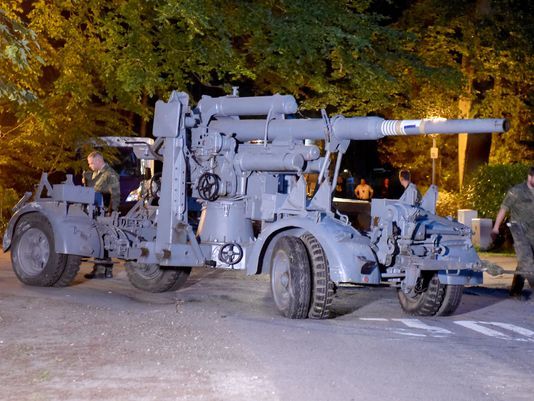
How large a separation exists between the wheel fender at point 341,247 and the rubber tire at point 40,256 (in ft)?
10.7

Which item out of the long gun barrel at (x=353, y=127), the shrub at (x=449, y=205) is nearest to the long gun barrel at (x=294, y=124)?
the long gun barrel at (x=353, y=127)

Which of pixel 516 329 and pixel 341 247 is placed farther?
pixel 516 329

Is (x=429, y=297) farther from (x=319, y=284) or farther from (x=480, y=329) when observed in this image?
(x=319, y=284)

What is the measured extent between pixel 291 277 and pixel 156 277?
3.41 metres

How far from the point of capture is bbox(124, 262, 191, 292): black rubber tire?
14.0 metres

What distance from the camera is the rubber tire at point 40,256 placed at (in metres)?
13.6

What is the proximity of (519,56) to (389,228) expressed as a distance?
18928 millimetres

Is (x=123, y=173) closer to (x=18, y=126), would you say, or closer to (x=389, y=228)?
(x=18, y=126)

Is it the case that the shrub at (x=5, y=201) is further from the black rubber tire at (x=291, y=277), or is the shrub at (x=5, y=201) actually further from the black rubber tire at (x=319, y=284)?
the black rubber tire at (x=319, y=284)

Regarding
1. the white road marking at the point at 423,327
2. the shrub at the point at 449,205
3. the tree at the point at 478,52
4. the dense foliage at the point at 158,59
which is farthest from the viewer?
the tree at the point at 478,52

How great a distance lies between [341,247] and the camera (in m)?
11.0

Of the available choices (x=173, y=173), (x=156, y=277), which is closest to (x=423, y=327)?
(x=173, y=173)

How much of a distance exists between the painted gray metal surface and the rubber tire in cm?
21

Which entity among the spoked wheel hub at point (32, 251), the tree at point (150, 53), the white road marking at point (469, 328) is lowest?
the white road marking at point (469, 328)
